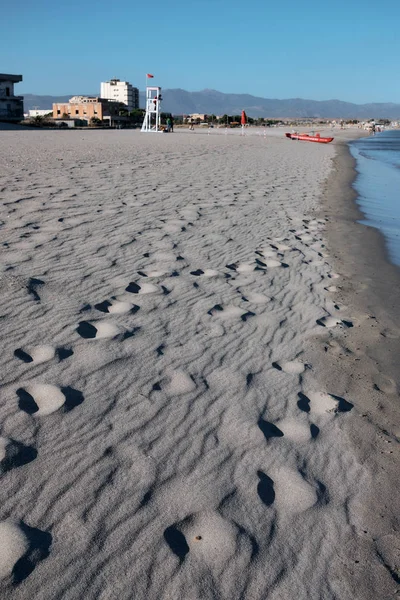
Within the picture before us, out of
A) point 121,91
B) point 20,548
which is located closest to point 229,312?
point 20,548

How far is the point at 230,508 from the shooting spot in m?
1.88

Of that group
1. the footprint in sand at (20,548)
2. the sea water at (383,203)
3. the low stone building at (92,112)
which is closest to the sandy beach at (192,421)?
the footprint in sand at (20,548)

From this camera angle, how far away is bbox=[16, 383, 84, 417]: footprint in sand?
2.27 m

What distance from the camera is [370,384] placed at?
2.88 meters

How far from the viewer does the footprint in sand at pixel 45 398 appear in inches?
89.4

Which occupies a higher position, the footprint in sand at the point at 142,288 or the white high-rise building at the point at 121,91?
the white high-rise building at the point at 121,91

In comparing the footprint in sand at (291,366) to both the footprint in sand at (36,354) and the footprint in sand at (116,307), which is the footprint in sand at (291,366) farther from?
the footprint in sand at (36,354)

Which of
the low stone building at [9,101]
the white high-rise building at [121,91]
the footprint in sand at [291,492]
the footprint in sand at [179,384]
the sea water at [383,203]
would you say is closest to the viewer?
the footprint in sand at [291,492]

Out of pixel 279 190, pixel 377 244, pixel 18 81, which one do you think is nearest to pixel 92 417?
pixel 377 244

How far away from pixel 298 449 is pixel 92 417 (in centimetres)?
84

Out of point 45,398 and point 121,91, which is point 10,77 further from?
point 121,91

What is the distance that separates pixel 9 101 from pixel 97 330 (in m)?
52.5

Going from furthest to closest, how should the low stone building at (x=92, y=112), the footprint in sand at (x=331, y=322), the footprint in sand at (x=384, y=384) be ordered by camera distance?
the low stone building at (x=92, y=112), the footprint in sand at (x=331, y=322), the footprint in sand at (x=384, y=384)

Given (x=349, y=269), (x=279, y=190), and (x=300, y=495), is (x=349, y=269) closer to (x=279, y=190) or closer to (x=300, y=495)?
(x=300, y=495)
